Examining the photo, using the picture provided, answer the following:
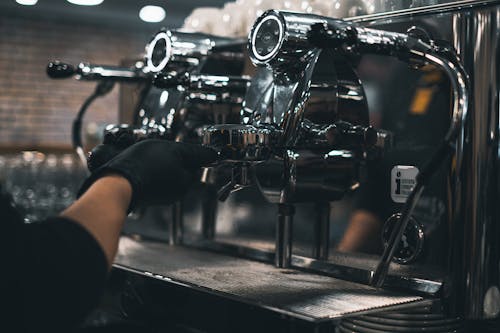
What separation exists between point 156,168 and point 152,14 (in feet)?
18.3

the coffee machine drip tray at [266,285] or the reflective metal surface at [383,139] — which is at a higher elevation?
the reflective metal surface at [383,139]

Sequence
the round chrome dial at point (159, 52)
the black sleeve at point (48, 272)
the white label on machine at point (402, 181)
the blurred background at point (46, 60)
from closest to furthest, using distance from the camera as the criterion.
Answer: the black sleeve at point (48, 272) < the white label on machine at point (402, 181) < the round chrome dial at point (159, 52) < the blurred background at point (46, 60)

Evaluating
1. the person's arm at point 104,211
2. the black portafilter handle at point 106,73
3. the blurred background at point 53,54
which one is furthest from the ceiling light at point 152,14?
the person's arm at point 104,211

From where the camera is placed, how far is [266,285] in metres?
1.01

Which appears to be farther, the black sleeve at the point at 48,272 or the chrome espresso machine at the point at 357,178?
the chrome espresso machine at the point at 357,178

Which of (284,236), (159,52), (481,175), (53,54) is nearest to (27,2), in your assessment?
(53,54)

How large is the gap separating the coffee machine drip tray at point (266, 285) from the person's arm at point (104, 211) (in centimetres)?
23

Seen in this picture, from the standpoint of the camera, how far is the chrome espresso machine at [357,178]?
0.94 m

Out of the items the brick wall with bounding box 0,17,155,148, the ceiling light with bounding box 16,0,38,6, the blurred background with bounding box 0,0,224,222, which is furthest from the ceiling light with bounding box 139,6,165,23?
the ceiling light with bounding box 16,0,38,6

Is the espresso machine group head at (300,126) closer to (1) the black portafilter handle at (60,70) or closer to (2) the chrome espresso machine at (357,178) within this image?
(2) the chrome espresso machine at (357,178)

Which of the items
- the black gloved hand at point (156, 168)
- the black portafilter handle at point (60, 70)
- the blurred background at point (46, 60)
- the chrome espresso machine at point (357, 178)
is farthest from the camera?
the blurred background at point (46, 60)

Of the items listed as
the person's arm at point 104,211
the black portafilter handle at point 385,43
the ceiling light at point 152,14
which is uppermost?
the ceiling light at point 152,14

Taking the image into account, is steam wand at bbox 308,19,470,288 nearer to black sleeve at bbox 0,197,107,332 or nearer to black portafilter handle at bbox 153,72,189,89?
black portafilter handle at bbox 153,72,189,89

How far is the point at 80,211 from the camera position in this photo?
72 centimetres
